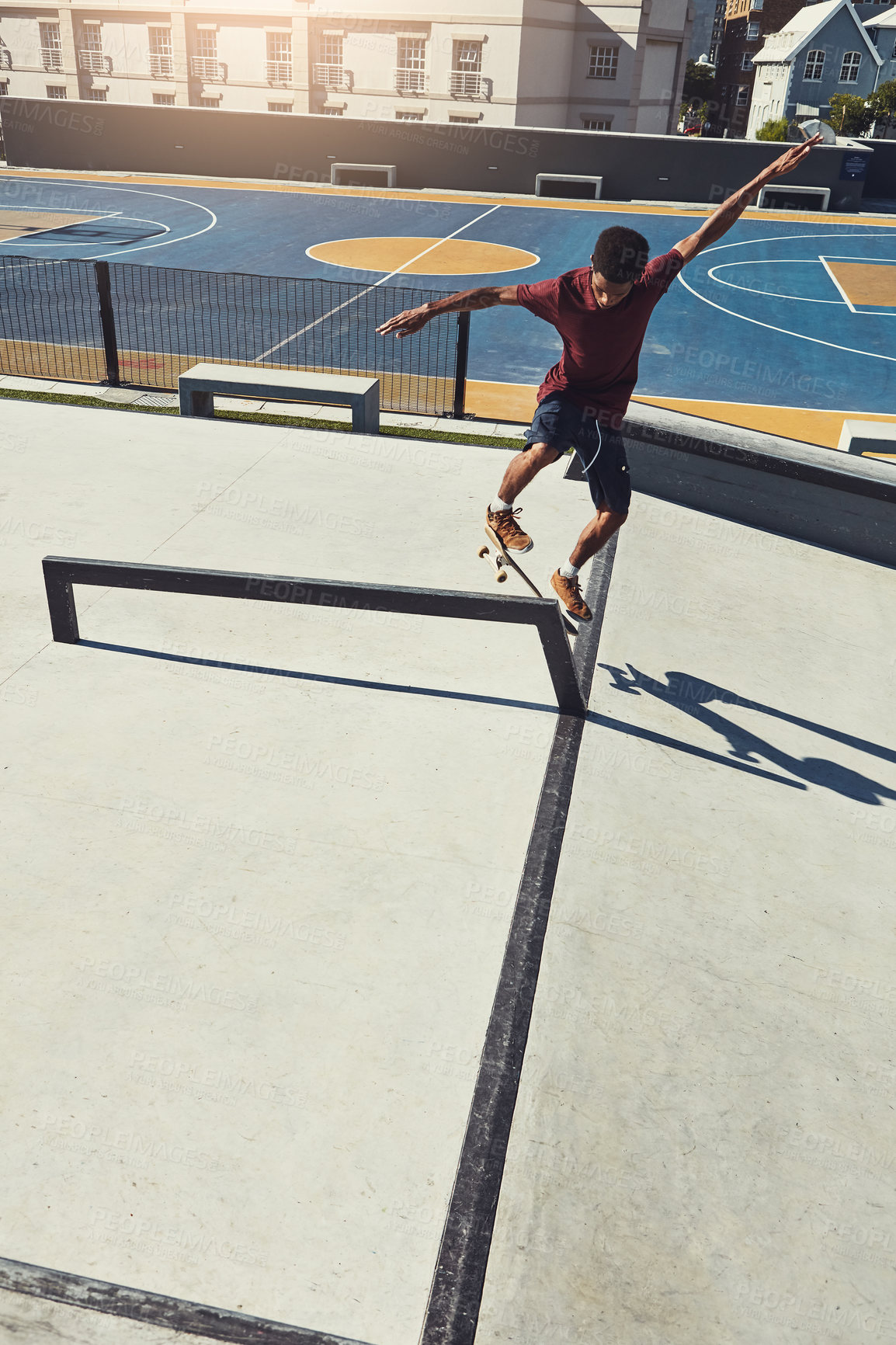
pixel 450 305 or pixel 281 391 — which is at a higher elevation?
pixel 450 305

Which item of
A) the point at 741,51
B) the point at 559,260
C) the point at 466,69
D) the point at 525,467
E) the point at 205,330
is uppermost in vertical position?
the point at 741,51

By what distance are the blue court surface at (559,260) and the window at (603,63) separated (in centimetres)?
3144

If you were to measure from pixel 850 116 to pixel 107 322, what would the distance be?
65.8 metres

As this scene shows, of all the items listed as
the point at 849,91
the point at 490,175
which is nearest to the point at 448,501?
the point at 490,175

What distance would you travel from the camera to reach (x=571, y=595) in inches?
258

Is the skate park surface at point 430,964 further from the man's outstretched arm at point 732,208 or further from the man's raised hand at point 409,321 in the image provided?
the man's outstretched arm at point 732,208

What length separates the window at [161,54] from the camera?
56.6 metres

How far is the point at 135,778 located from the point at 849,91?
287 feet

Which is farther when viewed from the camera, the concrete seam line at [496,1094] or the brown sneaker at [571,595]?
the brown sneaker at [571,595]

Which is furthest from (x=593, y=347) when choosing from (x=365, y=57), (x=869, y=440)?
(x=365, y=57)

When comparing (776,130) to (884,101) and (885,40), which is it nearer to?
(884,101)

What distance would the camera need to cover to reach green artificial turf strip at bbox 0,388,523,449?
38.1 feet

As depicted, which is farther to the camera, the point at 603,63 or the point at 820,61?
the point at 820,61

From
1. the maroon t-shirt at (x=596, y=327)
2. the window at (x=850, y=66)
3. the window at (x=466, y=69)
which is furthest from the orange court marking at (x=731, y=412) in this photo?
the window at (x=850, y=66)
